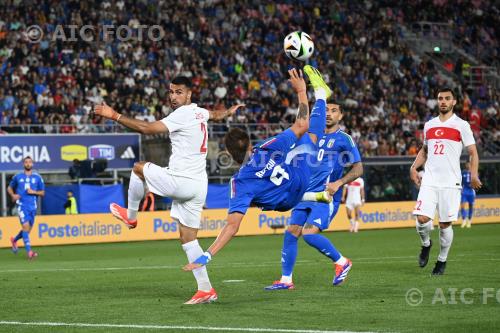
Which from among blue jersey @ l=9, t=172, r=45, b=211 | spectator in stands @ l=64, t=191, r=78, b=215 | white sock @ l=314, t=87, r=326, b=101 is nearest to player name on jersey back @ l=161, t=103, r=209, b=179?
white sock @ l=314, t=87, r=326, b=101

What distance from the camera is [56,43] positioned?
3666cm

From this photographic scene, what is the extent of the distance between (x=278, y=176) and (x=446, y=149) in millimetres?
4141

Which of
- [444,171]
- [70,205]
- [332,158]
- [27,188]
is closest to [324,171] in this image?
[332,158]

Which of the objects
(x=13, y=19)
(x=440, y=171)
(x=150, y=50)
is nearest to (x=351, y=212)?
(x=150, y=50)

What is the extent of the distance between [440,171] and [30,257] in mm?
11662

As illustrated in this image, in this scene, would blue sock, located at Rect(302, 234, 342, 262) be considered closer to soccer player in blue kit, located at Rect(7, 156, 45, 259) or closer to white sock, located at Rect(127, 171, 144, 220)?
white sock, located at Rect(127, 171, 144, 220)

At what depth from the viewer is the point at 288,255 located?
13.2m

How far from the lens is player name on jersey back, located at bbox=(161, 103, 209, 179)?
37.3 ft

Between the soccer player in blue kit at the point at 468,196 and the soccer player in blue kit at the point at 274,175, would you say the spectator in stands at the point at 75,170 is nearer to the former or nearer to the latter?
the soccer player in blue kit at the point at 468,196

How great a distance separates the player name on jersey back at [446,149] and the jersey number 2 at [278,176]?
3.99 metres

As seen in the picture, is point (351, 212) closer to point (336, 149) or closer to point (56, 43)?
point (56, 43)

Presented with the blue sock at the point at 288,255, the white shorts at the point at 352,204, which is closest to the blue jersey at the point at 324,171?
the blue sock at the point at 288,255

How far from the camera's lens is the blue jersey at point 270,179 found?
1176 centimetres

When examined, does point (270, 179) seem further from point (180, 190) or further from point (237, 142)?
point (180, 190)
